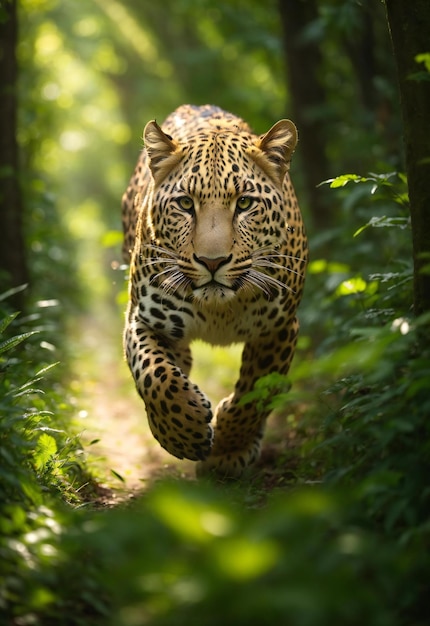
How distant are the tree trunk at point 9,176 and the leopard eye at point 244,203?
3694mm

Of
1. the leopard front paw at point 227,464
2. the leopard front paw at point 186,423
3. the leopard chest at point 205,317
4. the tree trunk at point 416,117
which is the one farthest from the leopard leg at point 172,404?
the tree trunk at point 416,117

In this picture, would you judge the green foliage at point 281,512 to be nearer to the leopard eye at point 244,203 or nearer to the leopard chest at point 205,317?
the leopard chest at point 205,317

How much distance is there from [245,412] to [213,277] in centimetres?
125

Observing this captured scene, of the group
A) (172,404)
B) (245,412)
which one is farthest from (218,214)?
(245,412)

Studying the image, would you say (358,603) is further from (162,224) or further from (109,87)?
(109,87)

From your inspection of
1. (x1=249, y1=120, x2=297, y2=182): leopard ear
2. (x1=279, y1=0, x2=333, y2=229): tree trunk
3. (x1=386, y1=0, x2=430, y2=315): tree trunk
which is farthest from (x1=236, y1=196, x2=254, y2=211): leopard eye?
(x1=279, y1=0, x2=333, y2=229): tree trunk

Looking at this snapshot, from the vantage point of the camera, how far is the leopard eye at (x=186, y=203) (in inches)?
221

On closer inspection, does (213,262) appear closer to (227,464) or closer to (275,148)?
(275,148)

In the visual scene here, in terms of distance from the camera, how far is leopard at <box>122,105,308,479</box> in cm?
536

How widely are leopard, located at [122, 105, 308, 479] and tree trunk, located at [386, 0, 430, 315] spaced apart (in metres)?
1.28

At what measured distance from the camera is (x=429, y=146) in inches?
171

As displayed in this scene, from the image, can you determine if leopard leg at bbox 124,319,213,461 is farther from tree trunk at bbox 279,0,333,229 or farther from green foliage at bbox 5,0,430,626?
tree trunk at bbox 279,0,333,229

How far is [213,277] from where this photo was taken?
207 inches

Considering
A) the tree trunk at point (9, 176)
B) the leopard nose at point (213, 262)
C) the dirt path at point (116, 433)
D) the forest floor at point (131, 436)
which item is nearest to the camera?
the leopard nose at point (213, 262)
